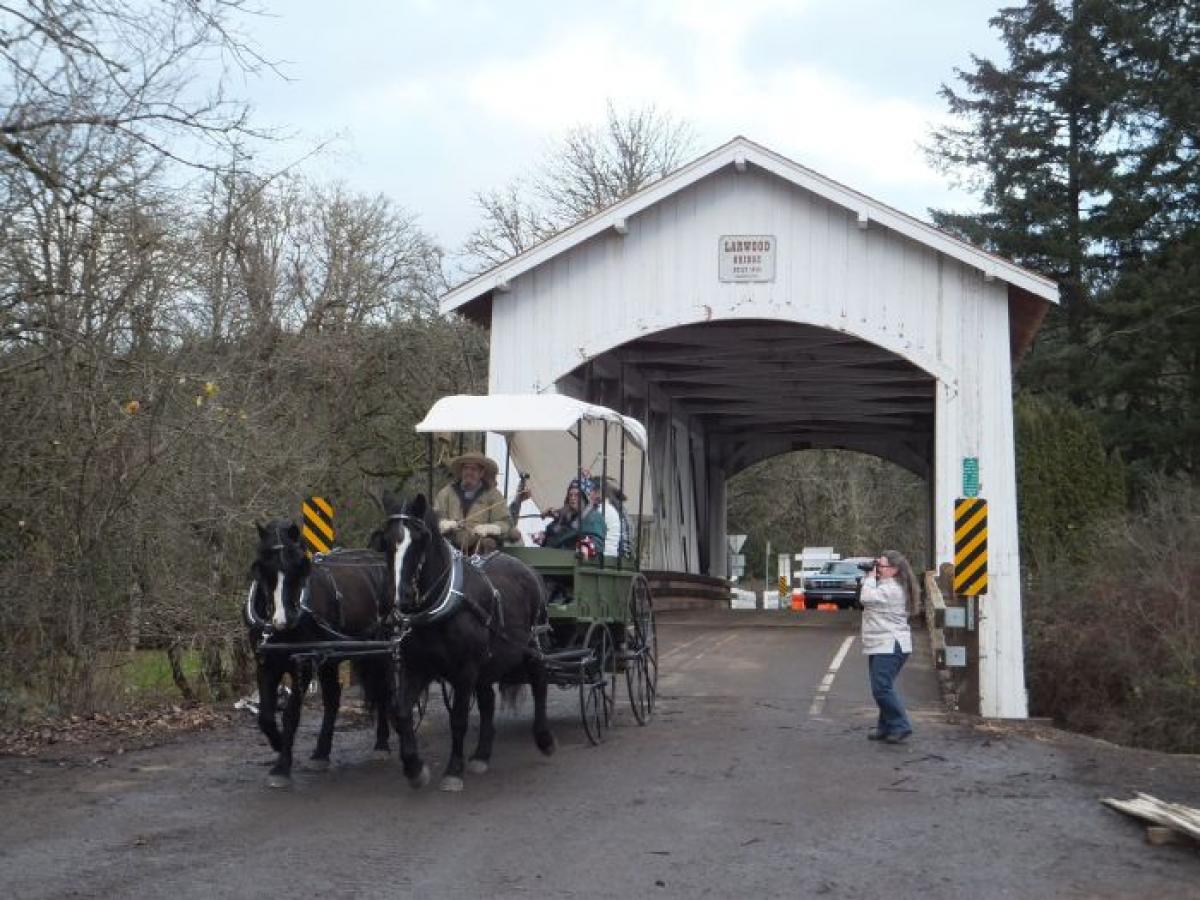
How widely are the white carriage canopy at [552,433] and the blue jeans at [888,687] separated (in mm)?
2705

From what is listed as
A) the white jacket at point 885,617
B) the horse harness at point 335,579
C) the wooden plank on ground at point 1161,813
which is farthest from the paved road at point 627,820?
the horse harness at point 335,579

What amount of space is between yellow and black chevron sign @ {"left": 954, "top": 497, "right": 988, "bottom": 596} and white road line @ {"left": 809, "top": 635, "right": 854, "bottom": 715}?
73.6 inches

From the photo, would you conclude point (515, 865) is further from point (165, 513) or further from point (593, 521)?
point (165, 513)

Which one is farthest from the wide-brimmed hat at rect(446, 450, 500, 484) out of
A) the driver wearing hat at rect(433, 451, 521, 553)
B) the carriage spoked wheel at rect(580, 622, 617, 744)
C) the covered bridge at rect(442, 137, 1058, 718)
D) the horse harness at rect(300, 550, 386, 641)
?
the covered bridge at rect(442, 137, 1058, 718)

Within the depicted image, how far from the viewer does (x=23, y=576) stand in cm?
1295

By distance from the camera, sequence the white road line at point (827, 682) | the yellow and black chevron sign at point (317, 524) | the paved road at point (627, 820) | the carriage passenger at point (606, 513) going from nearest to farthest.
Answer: the paved road at point (627, 820) → the carriage passenger at point (606, 513) → the white road line at point (827, 682) → the yellow and black chevron sign at point (317, 524)

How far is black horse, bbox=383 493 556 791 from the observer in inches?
388

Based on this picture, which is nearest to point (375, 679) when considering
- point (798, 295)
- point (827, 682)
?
point (827, 682)

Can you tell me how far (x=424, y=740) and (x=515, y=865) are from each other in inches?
189

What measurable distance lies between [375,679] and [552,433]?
13.5 feet

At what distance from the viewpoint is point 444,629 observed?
1004cm

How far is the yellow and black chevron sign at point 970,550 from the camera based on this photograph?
1720cm

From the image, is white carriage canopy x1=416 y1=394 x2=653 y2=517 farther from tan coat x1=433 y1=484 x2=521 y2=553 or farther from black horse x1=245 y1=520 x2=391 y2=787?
black horse x1=245 y1=520 x2=391 y2=787

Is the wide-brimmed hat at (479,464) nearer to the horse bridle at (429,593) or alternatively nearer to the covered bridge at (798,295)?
the horse bridle at (429,593)
